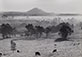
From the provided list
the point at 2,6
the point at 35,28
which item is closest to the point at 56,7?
the point at 35,28

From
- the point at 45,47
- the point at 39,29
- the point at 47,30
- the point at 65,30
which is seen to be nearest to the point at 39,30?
the point at 39,29

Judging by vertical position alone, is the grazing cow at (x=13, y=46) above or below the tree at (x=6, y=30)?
below

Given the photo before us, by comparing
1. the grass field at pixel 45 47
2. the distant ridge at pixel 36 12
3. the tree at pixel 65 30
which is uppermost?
the distant ridge at pixel 36 12

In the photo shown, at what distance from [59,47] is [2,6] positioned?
1.07 m

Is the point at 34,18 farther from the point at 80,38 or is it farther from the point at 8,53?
the point at 80,38

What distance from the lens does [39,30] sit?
79.7 inches

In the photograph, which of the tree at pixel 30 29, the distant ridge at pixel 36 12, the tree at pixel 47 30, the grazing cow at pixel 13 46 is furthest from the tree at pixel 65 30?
the grazing cow at pixel 13 46

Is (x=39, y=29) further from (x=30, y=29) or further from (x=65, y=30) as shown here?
(x=65, y=30)

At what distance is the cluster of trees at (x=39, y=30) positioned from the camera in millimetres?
1992

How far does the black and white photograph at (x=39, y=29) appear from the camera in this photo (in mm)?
1993

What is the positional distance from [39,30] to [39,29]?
0.06 feet

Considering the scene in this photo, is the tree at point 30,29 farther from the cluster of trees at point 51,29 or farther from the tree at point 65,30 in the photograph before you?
the tree at point 65,30

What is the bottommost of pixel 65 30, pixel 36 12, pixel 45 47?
pixel 45 47

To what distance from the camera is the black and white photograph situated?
1993mm
